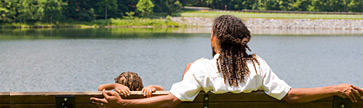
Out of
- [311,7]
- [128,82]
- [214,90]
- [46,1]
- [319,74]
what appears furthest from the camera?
[311,7]

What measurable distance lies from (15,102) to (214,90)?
4.30ft

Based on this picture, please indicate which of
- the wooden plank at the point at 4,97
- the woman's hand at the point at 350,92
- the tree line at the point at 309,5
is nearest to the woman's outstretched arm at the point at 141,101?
the wooden plank at the point at 4,97

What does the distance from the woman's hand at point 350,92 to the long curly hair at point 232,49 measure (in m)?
0.60

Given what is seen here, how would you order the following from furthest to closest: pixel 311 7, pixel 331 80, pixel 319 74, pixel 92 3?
1. pixel 311 7
2. pixel 92 3
3. pixel 319 74
4. pixel 331 80

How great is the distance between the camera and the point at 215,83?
3295mm

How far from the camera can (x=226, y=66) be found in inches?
132

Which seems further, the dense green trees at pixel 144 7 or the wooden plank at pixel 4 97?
the dense green trees at pixel 144 7

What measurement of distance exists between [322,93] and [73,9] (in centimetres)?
7825

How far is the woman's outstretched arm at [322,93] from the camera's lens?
3.38 metres

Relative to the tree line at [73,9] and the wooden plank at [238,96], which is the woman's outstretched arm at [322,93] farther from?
the tree line at [73,9]

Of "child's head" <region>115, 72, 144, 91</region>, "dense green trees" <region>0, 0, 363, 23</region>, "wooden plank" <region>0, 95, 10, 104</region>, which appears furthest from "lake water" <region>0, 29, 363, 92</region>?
"dense green trees" <region>0, 0, 363, 23</region>

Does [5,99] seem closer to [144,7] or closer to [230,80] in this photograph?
[230,80]

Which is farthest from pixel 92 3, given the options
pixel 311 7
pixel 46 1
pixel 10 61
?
pixel 10 61

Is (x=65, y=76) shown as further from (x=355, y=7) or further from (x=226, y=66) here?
(x=355, y=7)
